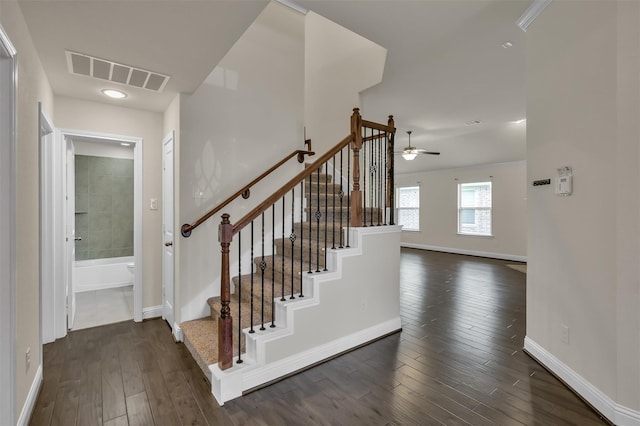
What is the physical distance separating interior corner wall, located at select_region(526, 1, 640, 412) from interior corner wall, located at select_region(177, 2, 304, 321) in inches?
98.6

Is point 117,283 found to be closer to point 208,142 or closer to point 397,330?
point 208,142

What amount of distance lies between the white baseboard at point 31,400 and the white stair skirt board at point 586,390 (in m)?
3.49

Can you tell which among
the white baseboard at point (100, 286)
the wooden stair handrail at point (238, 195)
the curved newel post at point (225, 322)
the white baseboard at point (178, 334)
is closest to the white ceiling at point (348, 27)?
the wooden stair handrail at point (238, 195)

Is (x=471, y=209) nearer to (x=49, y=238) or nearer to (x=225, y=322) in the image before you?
(x=225, y=322)

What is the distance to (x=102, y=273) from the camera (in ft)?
17.0

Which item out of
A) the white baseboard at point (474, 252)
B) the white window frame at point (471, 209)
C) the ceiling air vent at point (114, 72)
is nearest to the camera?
the ceiling air vent at point (114, 72)

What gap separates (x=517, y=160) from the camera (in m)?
7.45

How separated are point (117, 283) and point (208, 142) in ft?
12.2

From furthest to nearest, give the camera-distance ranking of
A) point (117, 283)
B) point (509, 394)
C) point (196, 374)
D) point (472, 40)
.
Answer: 1. point (117, 283)
2. point (472, 40)
3. point (196, 374)
4. point (509, 394)

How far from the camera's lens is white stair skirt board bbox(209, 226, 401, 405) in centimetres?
228

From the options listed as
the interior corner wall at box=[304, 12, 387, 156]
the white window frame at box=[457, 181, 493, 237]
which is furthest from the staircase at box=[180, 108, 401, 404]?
the white window frame at box=[457, 181, 493, 237]

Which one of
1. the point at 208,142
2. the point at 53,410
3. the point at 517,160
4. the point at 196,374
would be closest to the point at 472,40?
the point at 208,142

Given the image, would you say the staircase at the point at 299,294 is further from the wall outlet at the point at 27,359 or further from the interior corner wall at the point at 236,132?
the wall outlet at the point at 27,359

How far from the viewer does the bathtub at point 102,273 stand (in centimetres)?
501
